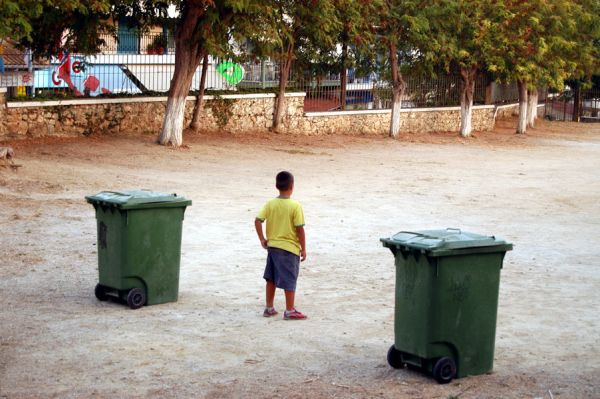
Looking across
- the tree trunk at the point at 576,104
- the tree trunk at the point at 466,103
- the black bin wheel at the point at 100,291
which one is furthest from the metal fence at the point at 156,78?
the black bin wheel at the point at 100,291

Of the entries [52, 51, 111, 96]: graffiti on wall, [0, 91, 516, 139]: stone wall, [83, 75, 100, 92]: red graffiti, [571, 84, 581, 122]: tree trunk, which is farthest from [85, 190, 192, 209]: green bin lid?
[571, 84, 581, 122]: tree trunk

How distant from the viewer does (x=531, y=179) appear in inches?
909

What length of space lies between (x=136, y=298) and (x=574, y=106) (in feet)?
149

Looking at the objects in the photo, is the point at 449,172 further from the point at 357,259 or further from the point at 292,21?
the point at 357,259

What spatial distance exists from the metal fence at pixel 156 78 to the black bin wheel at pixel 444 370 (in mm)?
18468

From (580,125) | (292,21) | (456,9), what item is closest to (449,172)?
(292,21)

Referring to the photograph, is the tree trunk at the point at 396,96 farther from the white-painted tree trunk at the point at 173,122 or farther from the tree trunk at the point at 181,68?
the white-painted tree trunk at the point at 173,122

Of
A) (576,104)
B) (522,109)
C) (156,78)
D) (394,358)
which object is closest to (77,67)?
(156,78)

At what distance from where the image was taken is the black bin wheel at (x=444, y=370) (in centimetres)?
709

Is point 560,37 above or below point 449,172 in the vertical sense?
above

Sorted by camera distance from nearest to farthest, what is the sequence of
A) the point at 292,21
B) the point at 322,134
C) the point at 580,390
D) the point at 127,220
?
the point at 580,390, the point at 127,220, the point at 292,21, the point at 322,134

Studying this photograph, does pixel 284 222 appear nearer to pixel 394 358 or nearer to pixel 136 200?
pixel 136 200

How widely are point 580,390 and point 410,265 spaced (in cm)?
143

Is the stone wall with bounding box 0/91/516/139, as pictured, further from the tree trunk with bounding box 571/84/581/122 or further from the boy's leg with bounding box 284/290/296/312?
the boy's leg with bounding box 284/290/296/312
